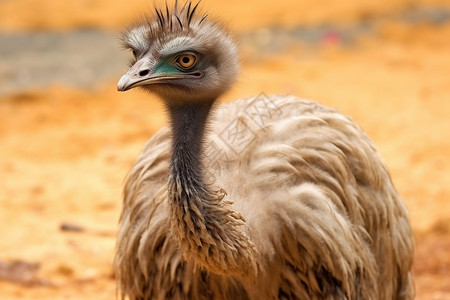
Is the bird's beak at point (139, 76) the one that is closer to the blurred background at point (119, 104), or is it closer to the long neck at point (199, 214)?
the long neck at point (199, 214)

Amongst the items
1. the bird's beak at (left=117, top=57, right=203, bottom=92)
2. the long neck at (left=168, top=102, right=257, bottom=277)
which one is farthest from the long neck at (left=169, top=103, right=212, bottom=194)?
the bird's beak at (left=117, top=57, right=203, bottom=92)

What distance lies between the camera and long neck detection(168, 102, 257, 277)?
137 inches

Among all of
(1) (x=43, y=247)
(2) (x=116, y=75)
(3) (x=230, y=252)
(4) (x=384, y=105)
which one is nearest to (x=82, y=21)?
(2) (x=116, y=75)

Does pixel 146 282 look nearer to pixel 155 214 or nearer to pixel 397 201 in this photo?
pixel 155 214

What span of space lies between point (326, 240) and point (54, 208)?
4.50 metres

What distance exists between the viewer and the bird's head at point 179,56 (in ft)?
11.9

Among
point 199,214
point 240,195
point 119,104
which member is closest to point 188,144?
point 199,214

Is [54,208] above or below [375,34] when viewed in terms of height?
below

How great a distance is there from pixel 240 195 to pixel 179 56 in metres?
0.76

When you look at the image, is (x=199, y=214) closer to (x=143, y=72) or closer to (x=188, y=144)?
(x=188, y=144)

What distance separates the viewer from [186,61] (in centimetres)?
370

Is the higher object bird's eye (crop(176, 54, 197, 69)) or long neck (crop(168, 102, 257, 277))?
bird's eye (crop(176, 54, 197, 69))

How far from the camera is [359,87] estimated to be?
11.4m

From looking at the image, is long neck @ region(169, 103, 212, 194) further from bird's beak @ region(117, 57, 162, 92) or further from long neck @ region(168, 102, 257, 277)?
bird's beak @ region(117, 57, 162, 92)
